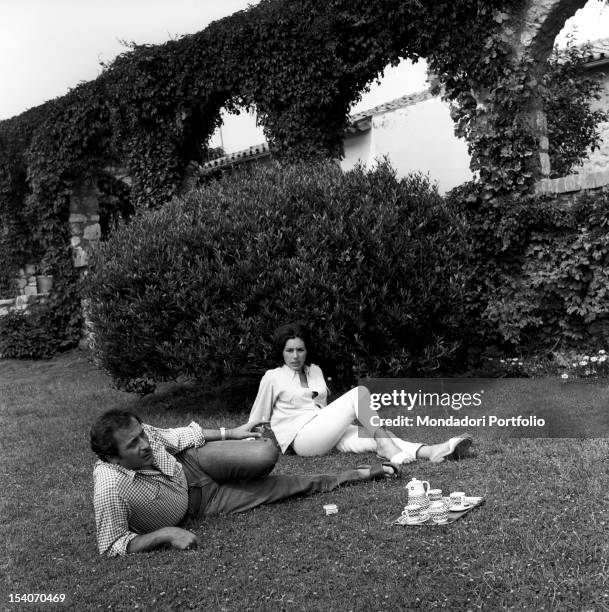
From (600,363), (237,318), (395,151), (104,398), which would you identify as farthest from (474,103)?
(395,151)

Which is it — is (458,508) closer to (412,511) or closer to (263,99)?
(412,511)

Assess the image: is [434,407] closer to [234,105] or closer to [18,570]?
[18,570]

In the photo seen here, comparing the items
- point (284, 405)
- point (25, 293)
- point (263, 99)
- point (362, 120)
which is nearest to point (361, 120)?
point (362, 120)

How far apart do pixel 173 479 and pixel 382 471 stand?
1.39 metres

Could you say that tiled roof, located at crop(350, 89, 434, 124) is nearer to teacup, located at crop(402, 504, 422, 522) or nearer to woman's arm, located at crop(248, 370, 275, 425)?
woman's arm, located at crop(248, 370, 275, 425)

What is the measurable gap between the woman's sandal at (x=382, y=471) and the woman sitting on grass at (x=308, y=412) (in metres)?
0.34

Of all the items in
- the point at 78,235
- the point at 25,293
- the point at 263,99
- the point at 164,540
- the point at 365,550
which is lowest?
the point at 365,550

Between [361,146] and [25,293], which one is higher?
[361,146]

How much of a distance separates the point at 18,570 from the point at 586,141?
1180 cm

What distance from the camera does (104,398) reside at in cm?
894

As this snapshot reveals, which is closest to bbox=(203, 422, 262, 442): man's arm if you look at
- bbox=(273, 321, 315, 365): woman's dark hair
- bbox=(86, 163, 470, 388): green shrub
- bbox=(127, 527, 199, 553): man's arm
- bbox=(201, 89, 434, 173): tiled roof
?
bbox=(127, 527, 199, 553): man's arm

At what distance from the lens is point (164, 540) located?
3.73 m

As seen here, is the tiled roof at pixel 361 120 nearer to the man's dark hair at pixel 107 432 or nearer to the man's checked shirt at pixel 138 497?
the man's checked shirt at pixel 138 497

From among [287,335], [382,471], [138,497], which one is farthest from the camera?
[287,335]
